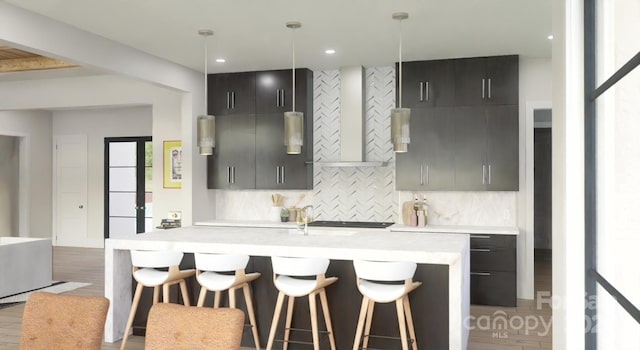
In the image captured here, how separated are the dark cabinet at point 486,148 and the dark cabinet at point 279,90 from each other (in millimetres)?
1926

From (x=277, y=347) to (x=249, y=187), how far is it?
10.1 ft

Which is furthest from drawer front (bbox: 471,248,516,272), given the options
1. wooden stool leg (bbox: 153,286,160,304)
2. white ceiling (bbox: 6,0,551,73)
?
wooden stool leg (bbox: 153,286,160,304)

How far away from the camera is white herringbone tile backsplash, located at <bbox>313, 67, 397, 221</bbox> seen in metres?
6.95

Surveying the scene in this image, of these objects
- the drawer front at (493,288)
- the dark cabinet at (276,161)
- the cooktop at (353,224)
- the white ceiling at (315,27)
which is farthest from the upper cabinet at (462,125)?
the dark cabinet at (276,161)

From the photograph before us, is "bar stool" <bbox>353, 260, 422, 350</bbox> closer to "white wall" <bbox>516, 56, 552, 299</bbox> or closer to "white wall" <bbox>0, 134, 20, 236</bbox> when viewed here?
"white wall" <bbox>516, 56, 552, 299</bbox>

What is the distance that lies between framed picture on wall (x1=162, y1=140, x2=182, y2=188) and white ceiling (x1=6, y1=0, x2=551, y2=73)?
70.1 inches

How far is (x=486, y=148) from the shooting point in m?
6.32

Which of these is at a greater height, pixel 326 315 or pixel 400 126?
pixel 400 126

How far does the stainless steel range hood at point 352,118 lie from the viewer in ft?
22.2

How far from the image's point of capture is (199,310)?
2.50 meters

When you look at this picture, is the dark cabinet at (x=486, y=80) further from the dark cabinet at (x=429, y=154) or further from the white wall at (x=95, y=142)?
the white wall at (x=95, y=142)

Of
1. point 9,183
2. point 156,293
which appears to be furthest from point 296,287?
point 9,183

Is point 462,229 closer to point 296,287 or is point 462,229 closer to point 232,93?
point 296,287

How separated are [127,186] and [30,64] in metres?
3.23
